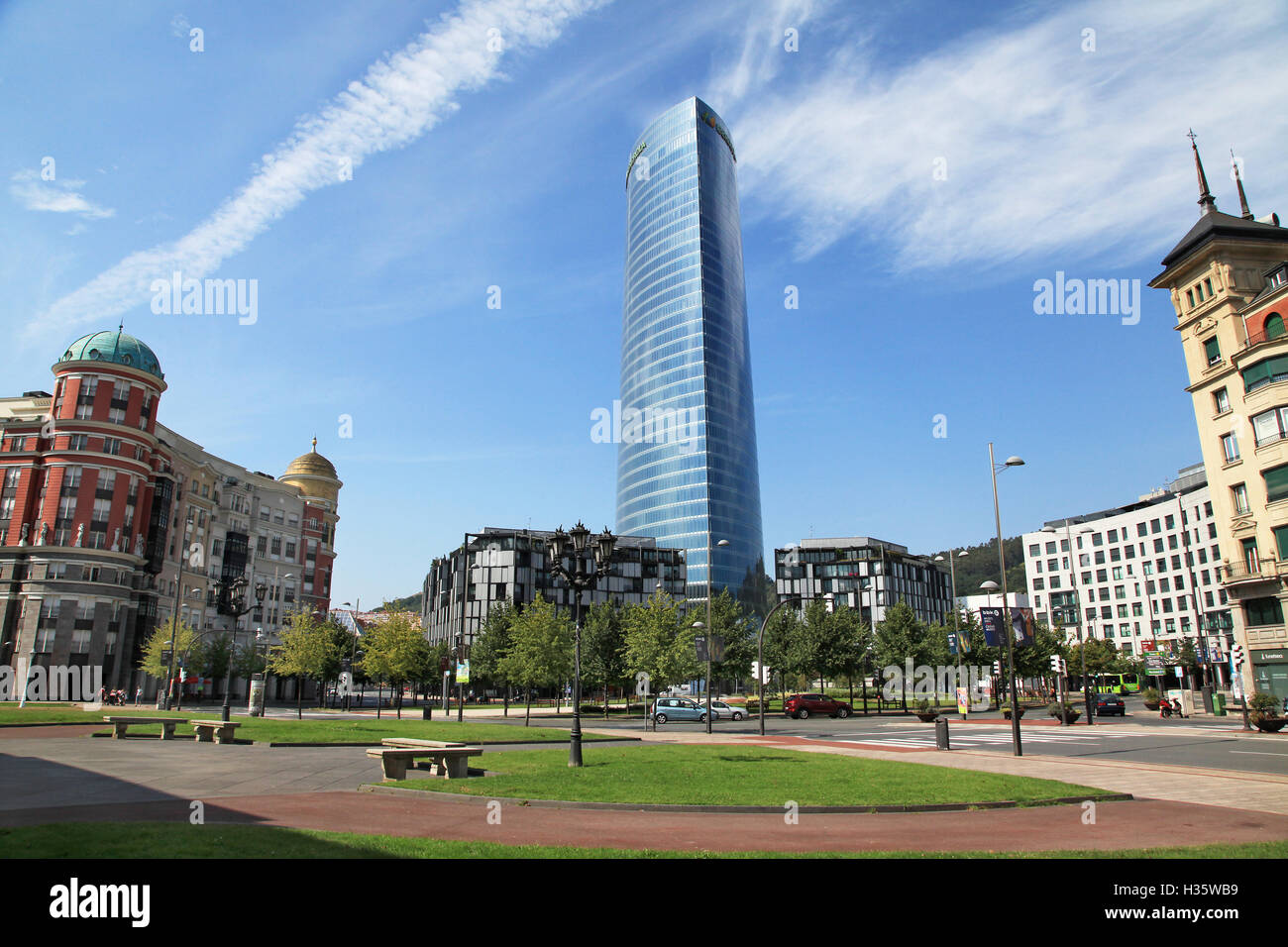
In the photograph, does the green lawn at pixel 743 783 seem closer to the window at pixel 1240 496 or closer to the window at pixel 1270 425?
the window at pixel 1270 425

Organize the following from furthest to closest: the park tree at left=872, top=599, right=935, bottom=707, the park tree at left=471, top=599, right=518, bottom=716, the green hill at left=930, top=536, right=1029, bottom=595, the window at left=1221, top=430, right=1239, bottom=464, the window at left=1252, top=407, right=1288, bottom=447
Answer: the green hill at left=930, top=536, right=1029, bottom=595, the park tree at left=872, top=599, right=935, bottom=707, the park tree at left=471, top=599, right=518, bottom=716, the window at left=1221, top=430, right=1239, bottom=464, the window at left=1252, top=407, right=1288, bottom=447

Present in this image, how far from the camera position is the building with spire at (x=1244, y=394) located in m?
41.9

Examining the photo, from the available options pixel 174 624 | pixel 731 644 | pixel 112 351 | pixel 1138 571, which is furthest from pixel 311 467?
pixel 1138 571

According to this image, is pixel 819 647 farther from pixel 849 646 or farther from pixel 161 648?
pixel 161 648

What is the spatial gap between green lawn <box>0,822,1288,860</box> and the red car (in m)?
40.6

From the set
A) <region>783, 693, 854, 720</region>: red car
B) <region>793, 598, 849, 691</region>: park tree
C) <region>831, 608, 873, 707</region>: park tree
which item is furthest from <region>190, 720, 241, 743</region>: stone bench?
<region>831, 608, 873, 707</region>: park tree

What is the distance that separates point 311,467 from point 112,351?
4187cm

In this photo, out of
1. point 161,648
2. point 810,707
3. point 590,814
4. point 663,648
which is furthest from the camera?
point 161,648

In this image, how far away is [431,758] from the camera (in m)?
16.2

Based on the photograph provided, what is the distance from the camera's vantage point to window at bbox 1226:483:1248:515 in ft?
146

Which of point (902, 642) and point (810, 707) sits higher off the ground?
point (902, 642)

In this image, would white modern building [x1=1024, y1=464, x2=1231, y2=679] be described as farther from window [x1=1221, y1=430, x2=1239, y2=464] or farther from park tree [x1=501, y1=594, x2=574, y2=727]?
park tree [x1=501, y1=594, x2=574, y2=727]

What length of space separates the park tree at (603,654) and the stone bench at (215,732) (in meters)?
32.1
